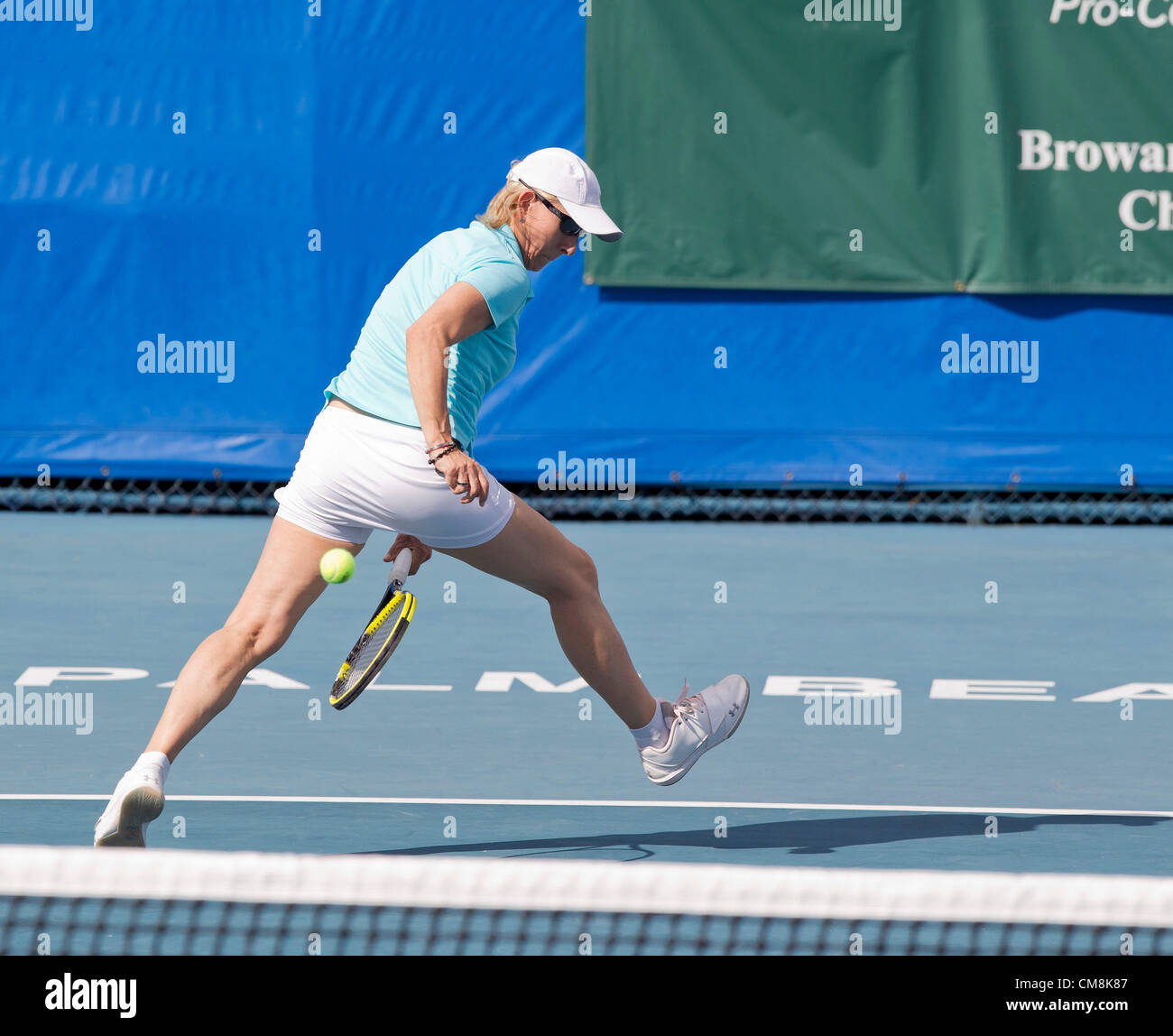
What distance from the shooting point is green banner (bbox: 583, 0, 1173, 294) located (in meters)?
10.4

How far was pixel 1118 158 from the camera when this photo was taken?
409 inches

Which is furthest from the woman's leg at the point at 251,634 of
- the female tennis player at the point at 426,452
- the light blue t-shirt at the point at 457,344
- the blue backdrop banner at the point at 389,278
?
the blue backdrop banner at the point at 389,278

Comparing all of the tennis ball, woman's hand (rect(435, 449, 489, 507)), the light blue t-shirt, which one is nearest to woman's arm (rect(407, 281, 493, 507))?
woman's hand (rect(435, 449, 489, 507))

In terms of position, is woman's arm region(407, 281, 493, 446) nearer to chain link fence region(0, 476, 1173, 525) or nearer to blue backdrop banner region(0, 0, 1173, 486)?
blue backdrop banner region(0, 0, 1173, 486)

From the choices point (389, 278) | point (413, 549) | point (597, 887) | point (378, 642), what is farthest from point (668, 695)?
point (389, 278)

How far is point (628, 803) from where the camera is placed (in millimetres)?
5320

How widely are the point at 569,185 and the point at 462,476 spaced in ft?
2.32

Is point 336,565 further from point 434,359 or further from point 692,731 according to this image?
point 692,731

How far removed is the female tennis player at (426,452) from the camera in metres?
4.30

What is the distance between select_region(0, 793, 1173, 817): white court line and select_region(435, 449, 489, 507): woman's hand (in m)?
1.24

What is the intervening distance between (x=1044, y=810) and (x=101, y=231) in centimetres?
682

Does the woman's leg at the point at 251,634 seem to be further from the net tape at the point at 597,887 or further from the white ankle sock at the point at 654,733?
the net tape at the point at 597,887
